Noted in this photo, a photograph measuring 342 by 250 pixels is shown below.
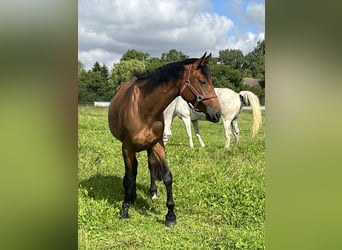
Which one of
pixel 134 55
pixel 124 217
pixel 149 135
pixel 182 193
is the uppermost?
pixel 134 55

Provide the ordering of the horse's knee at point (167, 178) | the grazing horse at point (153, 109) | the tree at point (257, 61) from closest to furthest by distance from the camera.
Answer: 1. the tree at point (257, 61)
2. the grazing horse at point (153, 109)
3. the horse's knee at point (167, 178)

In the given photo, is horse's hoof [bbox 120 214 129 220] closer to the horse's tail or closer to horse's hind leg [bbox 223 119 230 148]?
horse's hind leg [bbox 223 119 230 148]

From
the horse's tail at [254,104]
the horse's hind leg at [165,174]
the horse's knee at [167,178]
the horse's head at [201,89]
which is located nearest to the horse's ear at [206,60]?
the horse's head at [201,89]

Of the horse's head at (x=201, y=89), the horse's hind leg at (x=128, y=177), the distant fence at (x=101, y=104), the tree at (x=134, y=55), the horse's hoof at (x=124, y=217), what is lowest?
the horse's hoof at (x=124, y=217)

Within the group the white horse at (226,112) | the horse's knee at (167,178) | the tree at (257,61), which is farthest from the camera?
the horse's knee at (167,178)

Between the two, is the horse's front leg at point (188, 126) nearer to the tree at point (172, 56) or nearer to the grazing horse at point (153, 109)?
the grazing horse at point (153, 109)

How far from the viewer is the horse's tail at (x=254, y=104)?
171 centimetres

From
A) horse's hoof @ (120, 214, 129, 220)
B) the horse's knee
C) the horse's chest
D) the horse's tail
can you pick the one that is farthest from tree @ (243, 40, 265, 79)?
horse's hoof @ (120, 214, 129, 220)

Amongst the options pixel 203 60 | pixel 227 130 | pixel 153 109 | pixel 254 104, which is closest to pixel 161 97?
pixel 153 109

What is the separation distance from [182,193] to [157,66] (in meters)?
0.79

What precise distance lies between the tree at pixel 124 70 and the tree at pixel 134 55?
A: 0.02 metres

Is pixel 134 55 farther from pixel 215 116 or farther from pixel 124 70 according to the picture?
pixel 215 116

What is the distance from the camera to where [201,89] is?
1.87m
